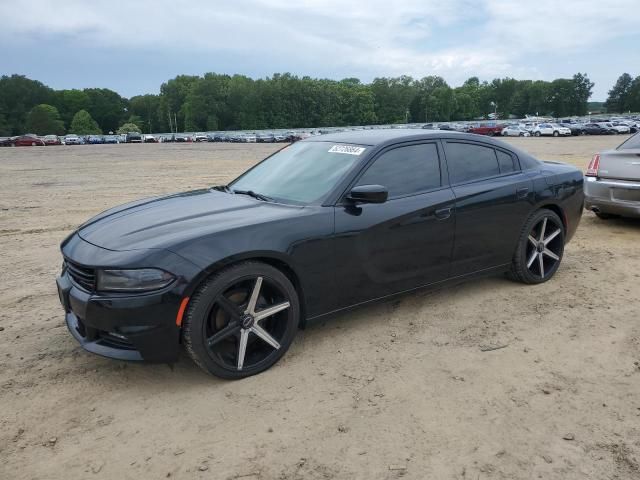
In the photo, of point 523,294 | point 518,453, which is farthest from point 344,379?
point 523,294

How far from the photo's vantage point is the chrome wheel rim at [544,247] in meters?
4.98

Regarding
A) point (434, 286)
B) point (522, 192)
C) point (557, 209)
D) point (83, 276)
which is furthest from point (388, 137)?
point (83, 276)

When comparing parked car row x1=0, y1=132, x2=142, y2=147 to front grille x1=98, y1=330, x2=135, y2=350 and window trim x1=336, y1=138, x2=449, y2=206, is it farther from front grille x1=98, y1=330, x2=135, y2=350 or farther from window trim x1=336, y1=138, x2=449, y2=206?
front grille x1=98, y1=330, x2=135, y2=350

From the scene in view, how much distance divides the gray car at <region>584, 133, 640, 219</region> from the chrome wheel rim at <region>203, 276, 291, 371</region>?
223 inches

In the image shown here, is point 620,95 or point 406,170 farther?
point 620,95

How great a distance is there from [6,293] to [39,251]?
72.0 inches

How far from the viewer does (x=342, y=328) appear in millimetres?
4117

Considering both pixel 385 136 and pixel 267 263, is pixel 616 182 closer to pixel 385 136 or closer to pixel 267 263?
pixel 385 136

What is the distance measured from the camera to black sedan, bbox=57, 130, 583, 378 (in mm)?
3045

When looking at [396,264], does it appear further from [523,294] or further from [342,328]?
[523,294]

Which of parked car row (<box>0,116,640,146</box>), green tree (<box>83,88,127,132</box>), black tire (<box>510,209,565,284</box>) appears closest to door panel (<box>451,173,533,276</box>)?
black tire (<box>510,209,565,284</box>)

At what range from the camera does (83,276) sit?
126 inches

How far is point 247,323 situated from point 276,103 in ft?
481

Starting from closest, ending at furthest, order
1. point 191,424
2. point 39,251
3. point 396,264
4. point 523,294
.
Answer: point 191,424 < point 396,264 < point 523,294 < point 39,251
